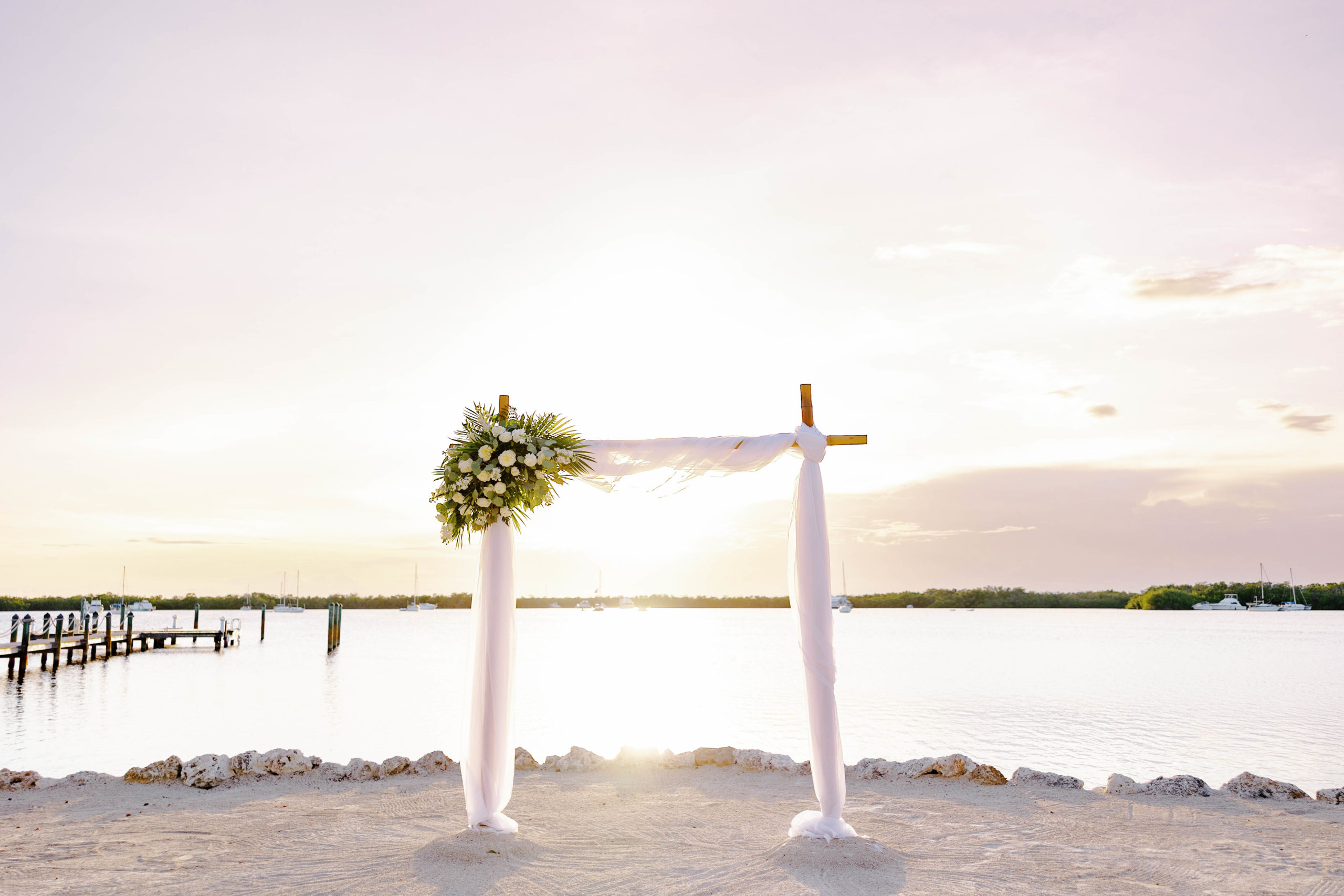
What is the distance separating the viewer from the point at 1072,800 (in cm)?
724

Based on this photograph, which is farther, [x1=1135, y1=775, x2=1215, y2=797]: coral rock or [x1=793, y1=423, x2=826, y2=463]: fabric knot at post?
[x1=1135, y1=775, x2=1215, y2=797]: coral rock

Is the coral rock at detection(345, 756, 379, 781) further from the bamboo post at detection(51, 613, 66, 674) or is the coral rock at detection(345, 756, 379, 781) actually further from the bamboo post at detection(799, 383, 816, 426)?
the bamboo post at detection(51, 613, 66, 674)

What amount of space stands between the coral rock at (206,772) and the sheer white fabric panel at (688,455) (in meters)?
4.93

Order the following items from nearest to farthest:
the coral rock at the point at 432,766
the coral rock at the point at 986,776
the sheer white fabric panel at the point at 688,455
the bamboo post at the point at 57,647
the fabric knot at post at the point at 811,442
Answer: the fabric knot at post at the point at 811,442 → the sheer white fabric panel at the point at 688,455 → the coral rock at the point at 986,776 → the coral rock at the point at 432,766 → the bamboo post at the point at 57,647

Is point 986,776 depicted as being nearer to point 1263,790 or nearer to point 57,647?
point 1263,790

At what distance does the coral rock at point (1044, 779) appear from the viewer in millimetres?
7770

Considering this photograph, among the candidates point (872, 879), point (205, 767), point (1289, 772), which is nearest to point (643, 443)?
point (872, 879)

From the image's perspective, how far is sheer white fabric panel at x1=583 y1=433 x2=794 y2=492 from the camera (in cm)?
634

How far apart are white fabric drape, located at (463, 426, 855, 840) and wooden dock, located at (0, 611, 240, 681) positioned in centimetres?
2264

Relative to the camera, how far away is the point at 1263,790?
7.34 m

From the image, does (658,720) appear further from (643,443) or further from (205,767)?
(643,443)

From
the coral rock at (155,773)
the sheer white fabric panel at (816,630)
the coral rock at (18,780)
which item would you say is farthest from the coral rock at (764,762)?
the coral rock at (18,780)

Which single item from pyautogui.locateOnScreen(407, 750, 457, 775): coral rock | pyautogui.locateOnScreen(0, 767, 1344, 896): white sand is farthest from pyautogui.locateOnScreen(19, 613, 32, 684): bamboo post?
pyautogui.locateOnScreen(407, 750, 457, 775): coral rock

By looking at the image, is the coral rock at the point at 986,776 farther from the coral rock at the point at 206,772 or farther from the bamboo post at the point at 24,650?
the bamboo post at the point at 24,650
